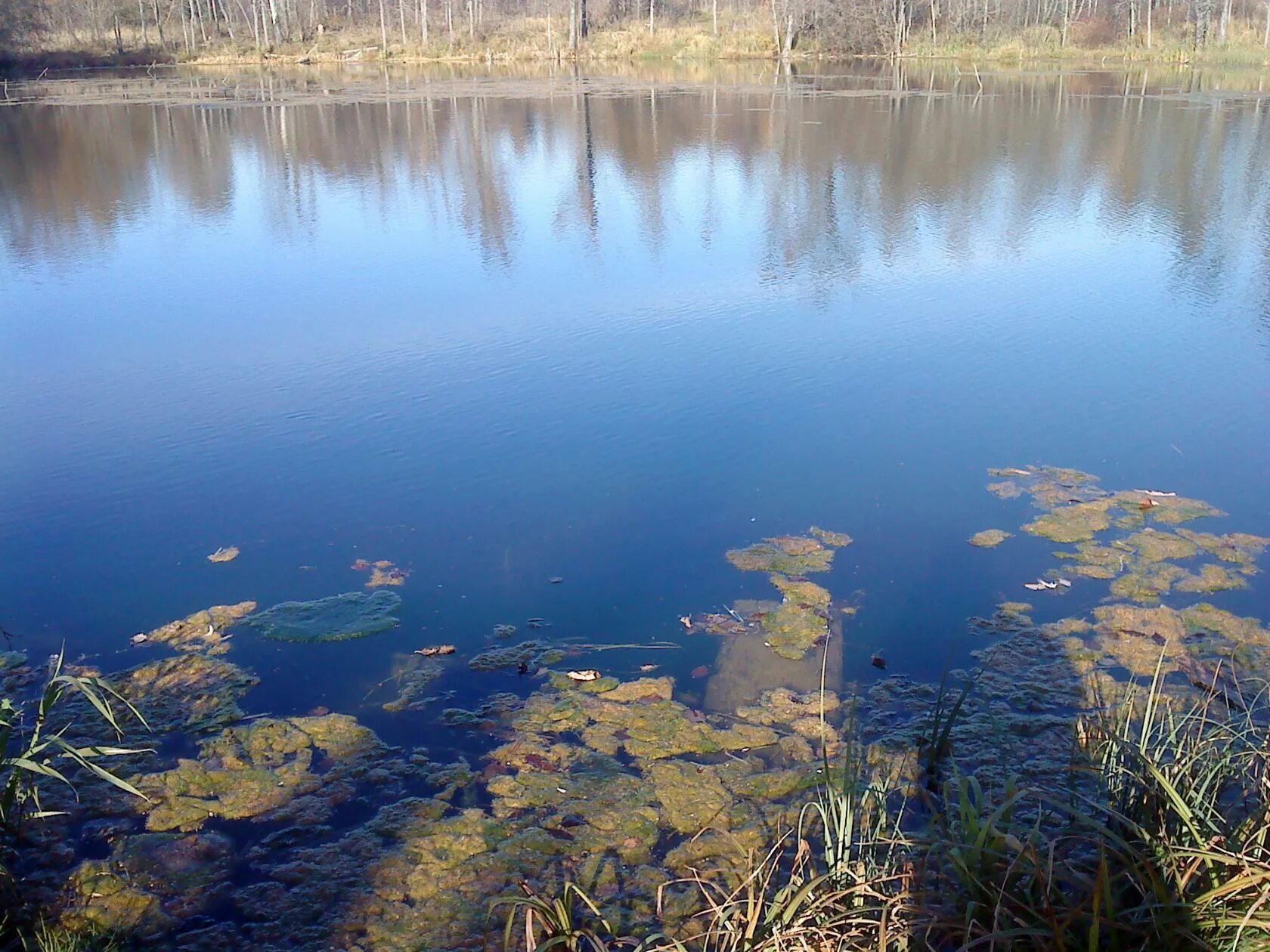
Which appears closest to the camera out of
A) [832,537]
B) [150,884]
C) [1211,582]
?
[150,884]

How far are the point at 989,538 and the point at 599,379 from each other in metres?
2.64

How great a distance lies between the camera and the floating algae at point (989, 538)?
4.50m

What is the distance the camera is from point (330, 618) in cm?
402

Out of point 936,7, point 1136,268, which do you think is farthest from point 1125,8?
point 1136,268

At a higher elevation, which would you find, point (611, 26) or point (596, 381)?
point (611, 26)

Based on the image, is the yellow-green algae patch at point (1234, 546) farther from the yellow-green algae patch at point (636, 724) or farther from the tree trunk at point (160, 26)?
the tree trunk at point (160, 26)

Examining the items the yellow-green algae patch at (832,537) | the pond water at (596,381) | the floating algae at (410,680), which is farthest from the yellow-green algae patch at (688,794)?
the yellow-green algae patch at (832,537)

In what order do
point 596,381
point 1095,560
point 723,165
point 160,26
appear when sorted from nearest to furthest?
point 1095,560
point 596,381
point 723,165
point 160,26

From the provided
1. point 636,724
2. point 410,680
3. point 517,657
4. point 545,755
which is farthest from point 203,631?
point 636,724

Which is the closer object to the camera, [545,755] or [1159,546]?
[545,755]

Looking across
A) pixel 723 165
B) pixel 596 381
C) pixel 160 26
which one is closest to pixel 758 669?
pixel 596 381

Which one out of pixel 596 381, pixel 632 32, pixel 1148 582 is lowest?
pixel 1148 582

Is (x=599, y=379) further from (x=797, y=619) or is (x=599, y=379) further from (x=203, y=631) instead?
(x=203, y=631)

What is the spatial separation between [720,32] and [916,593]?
92.4 ft
